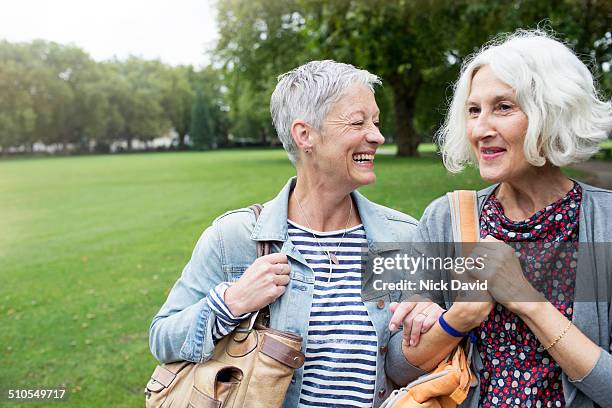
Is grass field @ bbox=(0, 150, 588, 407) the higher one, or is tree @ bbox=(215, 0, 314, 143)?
tree @ bbox=(215, 0, 314, 143)

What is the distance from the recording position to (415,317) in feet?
6.83

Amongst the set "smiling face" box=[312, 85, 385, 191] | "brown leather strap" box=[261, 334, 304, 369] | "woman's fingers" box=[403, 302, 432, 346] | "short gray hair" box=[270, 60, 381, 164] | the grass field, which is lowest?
the grass field

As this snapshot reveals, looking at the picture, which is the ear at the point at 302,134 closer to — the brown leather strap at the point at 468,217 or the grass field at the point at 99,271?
the brown leather strap at the point at 468,217

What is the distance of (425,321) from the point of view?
81.1 inches

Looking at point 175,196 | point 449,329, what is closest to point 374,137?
point 449,329

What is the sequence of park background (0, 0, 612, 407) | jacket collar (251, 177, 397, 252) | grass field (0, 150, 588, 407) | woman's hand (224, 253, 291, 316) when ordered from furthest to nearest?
1. park background (0, 0, 612, 407)
2. grass field (0, 150, 588, 407)
3. jacket collar (251, 177, 397, 252)
4. woman's hand (224, 253, 291, 316)

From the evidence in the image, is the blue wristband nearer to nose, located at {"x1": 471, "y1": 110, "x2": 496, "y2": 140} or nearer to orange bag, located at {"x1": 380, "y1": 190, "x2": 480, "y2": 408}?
orange bag, located at {"x1": 380, "y1": 190, "x2": 480, "y2": 408}

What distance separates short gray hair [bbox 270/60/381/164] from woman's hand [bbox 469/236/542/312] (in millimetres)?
924

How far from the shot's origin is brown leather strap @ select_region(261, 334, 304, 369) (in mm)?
2066

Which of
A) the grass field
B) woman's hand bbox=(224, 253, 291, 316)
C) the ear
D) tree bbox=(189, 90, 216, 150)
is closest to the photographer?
woman's hand bbox=(224, 253, 291, 316)

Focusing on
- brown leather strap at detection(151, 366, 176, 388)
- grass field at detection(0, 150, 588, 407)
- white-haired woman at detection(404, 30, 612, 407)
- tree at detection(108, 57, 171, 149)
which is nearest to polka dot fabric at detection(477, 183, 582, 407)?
white-haired woman at detection(404, 30, 612, 407)

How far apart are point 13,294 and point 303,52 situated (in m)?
20.2

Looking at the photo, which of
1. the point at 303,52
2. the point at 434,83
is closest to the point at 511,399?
the point at 303,52

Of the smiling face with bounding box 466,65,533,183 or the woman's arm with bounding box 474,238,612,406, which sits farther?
the smiling face with bounding box 466,65,533,183
